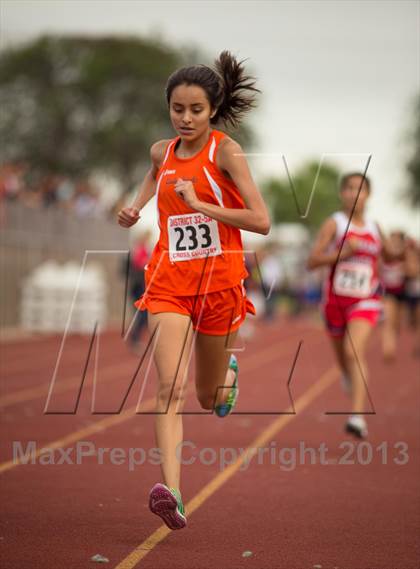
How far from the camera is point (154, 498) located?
524 centimetres

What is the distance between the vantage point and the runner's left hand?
5.26 meters

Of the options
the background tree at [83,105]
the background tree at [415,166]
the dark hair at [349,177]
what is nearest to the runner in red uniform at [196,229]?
the dark hair at [349,177]

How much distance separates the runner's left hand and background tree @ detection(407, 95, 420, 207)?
59.2 metres

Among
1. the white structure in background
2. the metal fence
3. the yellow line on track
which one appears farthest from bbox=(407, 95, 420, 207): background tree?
the yellow line on track

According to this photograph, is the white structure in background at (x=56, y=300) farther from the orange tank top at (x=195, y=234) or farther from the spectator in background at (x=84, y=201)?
the orange tank top at (x=195, y=234)

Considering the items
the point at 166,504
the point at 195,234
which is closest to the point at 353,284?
the point at 195,234

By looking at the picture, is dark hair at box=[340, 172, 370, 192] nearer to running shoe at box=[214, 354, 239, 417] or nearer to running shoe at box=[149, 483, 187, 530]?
running shoe at box=[214, 354, 239, 417]

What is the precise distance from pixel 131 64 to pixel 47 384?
51426 mm

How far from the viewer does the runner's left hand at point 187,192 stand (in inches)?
207

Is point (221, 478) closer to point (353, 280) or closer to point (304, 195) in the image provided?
point (353, 280)

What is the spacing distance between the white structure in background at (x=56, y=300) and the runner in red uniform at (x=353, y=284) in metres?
15.5

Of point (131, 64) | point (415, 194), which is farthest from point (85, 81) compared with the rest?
point (415, 194)

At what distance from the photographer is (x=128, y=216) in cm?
570

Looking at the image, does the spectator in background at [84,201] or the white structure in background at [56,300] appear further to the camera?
the spectator in background at [84,201]
